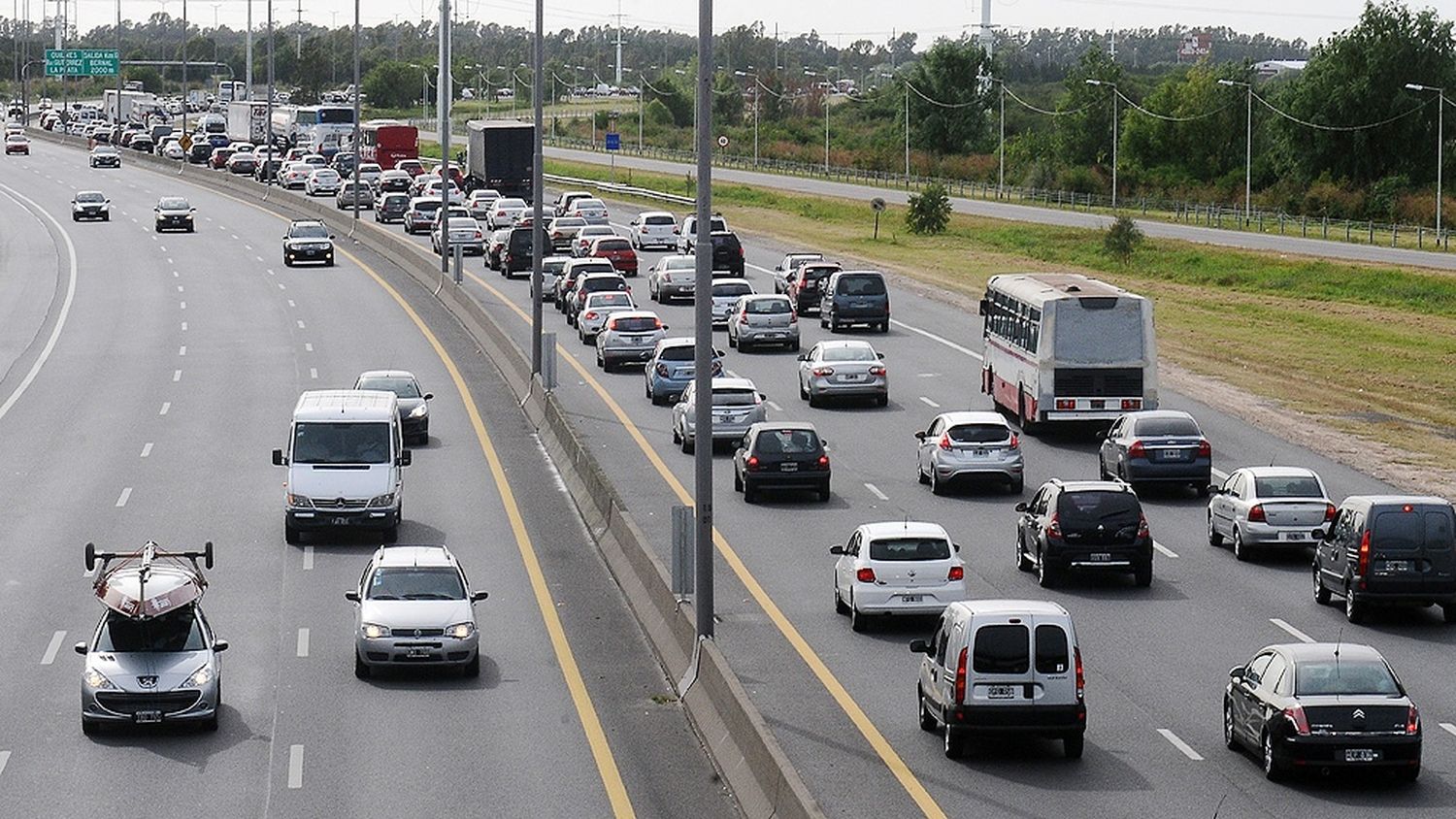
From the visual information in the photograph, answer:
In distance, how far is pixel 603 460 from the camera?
139ft

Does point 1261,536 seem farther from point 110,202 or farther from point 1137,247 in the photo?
point 110,202

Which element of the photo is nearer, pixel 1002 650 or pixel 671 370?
Result: pixel 1002 650

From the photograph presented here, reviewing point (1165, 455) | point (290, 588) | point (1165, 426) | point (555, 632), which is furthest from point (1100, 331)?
point (290, 588)

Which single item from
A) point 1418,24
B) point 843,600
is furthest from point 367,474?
point 1418,24

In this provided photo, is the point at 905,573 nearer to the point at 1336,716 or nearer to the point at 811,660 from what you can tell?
the point at 811,660

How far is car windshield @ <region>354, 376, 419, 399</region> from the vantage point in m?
44.7

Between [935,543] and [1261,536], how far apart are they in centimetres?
751

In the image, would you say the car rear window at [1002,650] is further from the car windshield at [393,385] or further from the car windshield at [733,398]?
the car windshield at [393,385]

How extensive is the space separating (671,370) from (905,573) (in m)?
22.1

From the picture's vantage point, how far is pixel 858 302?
209 ft

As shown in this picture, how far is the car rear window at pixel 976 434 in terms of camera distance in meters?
39.2

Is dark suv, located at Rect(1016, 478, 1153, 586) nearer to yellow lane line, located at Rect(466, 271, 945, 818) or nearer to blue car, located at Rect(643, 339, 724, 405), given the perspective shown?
yellow lane line, located at Rect(466, 271, 945, 818)

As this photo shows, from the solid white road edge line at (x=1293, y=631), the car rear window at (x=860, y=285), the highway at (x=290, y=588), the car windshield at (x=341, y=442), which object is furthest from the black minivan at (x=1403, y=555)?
the car rear window at (x=860, y=285)

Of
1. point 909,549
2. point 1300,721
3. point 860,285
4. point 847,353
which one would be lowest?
point 1300,721
